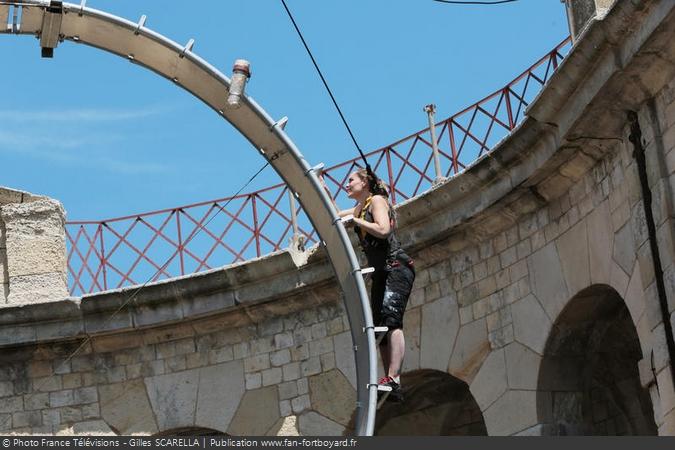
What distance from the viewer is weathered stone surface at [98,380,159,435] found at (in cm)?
1664

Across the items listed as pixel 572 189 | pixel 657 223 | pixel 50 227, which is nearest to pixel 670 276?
pixel 657 223

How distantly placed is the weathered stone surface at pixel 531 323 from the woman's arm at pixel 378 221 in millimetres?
3159

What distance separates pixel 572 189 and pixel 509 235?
91 cm

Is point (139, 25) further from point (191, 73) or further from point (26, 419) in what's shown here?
point (26, 419)

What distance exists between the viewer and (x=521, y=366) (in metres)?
14.5

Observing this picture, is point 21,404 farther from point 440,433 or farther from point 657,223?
point 657,223

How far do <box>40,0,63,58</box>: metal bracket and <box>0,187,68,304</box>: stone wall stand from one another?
5.67 m

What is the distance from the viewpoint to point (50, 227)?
17141 millimetres

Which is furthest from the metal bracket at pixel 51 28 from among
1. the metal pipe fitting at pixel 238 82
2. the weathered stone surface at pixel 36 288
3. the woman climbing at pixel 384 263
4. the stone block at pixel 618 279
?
the weathered stone surface at pixel 36 288

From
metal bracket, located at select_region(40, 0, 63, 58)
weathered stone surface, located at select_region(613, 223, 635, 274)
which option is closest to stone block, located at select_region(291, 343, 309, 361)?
weathered stone surface, located at select_region(613, 223, 635, 274)

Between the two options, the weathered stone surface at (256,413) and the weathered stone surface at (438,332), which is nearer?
the weathered stone surface at (438,332)

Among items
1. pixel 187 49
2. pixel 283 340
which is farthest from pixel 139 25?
pixel 283 340

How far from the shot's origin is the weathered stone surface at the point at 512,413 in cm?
1437

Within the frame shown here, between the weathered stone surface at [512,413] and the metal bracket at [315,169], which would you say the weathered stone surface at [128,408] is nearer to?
the weathered stone surface at [512,413]
